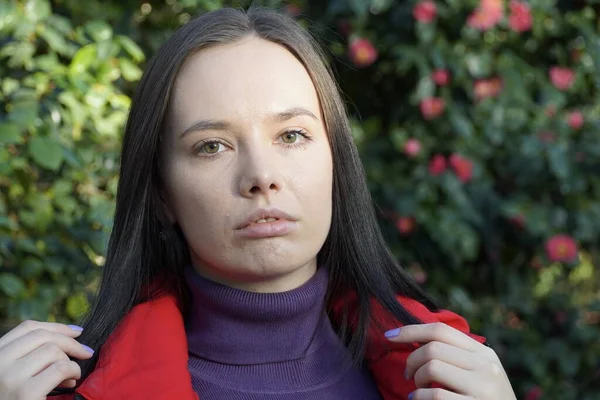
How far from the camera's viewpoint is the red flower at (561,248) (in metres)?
3.31

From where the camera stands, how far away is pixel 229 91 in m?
1.62

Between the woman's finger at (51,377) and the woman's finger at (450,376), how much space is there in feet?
1.88

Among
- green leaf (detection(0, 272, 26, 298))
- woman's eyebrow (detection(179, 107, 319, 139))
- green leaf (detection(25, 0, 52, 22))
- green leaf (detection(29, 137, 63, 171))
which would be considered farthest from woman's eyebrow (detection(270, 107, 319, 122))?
green leaf (detection(25, 0, 52, 22))

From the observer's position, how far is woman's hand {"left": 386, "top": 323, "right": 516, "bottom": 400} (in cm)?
156

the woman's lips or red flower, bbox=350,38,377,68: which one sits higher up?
the woman's lips

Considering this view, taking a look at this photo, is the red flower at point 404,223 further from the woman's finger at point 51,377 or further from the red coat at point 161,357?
the woman's finger at point 51,377

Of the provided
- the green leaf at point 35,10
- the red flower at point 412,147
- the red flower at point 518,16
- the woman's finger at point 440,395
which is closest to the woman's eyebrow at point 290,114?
the woman's finger at point 440,395

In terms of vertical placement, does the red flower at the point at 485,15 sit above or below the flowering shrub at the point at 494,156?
above

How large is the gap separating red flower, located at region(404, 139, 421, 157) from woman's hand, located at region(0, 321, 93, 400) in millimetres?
1806

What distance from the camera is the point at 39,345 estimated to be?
1.54m

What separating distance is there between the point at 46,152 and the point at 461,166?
4.65ft

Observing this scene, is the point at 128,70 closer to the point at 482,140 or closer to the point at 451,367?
the point at 482,140

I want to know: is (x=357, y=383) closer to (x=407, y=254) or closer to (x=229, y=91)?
(x=229, y=91)

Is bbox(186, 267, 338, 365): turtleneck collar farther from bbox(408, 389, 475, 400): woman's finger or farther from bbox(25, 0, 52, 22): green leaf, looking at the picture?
bbox(25, 0, 52, 22): green leaf
